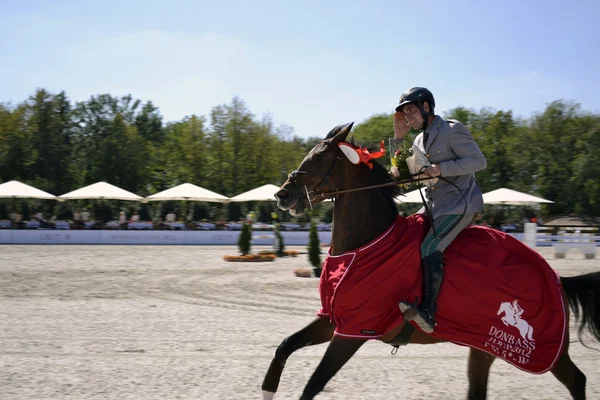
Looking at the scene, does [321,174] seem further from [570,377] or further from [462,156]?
[570,377]

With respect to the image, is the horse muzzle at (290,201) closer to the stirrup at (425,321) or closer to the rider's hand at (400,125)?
the rider's hand at (400,125)

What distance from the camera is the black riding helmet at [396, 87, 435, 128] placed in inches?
210

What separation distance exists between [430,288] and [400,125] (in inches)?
60.9

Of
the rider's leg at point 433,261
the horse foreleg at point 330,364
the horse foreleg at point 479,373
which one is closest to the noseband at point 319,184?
the rider's leg at point 433,261

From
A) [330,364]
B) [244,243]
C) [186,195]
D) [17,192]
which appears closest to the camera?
[330,364]

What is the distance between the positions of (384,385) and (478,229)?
2.14 metres

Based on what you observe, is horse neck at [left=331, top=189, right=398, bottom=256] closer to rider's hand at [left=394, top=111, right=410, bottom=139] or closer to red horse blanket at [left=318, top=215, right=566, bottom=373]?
red horse blanket at [left=318, top=215, right=566, bottom=373]

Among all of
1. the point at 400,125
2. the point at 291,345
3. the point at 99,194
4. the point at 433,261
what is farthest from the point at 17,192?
the point at 433,261

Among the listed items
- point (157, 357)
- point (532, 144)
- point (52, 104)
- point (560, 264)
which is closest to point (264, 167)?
point (52, 104)

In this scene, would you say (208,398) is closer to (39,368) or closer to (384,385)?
(384,385)

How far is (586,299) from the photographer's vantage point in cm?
564

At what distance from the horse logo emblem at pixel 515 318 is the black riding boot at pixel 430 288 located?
635 mm

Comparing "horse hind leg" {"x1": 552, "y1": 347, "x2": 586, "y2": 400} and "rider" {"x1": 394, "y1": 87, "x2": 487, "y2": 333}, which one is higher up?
"rider" {"x1": 394, "y1": 87, "x2": 487, "y2": 333}

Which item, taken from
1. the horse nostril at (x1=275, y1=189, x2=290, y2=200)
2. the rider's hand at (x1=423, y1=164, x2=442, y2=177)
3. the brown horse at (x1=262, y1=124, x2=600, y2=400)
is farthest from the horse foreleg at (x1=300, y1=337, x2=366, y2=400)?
the rider's hand at (x1=423, y1=164, x2=442, y2=177)
